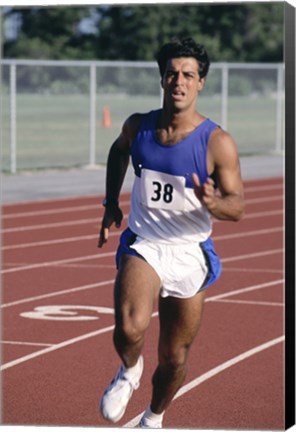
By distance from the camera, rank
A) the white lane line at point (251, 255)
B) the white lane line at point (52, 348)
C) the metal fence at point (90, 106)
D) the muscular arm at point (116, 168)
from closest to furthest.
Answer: the muscular arm at point (116, 168)
the white lane line at point (52, 348)
the white lane line at point (251, 255)
the metal fence at point (90, 106)

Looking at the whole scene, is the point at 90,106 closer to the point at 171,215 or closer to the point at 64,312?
the point at 64,312

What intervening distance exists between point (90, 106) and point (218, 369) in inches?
639

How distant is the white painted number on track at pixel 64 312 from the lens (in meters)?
9.90

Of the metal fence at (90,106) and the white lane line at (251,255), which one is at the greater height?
the metal fence at (90,106)

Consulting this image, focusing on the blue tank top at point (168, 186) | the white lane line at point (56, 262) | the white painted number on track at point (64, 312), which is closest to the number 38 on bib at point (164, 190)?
the blue tank top at point (168, 186)

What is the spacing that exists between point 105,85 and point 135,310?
76.8 ft

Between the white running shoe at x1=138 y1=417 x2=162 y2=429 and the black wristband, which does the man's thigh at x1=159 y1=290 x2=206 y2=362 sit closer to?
the white running shoe at x1=138 y1=417 x2=162 y2=429

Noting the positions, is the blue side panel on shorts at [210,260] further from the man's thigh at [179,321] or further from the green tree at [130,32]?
the green tree at [130,32]

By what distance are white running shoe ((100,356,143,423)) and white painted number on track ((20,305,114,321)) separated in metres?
3.90

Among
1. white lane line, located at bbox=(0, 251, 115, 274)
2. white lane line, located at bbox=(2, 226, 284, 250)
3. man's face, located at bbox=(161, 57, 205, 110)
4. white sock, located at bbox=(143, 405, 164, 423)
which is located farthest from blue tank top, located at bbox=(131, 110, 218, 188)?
white lane line, located at bbox=(2, 226, 284, 250)

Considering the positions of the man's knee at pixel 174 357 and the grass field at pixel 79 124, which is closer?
the man's knee at pixel 174 357

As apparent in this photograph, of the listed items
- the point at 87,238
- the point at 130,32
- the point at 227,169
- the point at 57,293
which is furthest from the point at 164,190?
the point at 130,32

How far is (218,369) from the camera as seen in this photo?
8219 millimetres

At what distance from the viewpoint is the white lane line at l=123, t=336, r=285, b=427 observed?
7085mm
